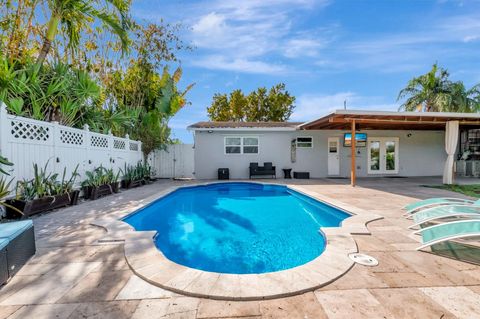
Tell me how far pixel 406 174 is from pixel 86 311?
1657 cm

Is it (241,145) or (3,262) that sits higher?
(241,145)

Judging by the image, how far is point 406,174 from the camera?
1373 cm

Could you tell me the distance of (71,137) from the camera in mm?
6434

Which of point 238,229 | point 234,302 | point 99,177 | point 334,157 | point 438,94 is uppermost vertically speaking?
point 438,94

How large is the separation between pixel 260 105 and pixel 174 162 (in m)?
13.8

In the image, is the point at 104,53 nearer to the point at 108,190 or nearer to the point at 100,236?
the point at 108,190

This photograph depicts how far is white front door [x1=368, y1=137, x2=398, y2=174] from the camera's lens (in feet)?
44.5

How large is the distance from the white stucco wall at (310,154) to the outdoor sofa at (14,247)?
1004 centimetres

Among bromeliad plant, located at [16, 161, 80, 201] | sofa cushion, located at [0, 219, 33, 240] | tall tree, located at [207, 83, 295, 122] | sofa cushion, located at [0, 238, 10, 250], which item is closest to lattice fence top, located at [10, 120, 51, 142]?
bromeliad plant, located at [16, 161, 80, 201]

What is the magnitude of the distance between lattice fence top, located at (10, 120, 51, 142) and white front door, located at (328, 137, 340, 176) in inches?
506

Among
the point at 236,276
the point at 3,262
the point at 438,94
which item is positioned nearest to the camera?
the point at 3,262

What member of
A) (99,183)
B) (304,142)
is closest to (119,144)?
(99,183)

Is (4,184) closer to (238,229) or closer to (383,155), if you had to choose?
(238,229)

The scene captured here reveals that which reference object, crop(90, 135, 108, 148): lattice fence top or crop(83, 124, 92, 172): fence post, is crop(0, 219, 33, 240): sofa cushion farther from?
crop(90, 135, 108, 148): lattice fence top
